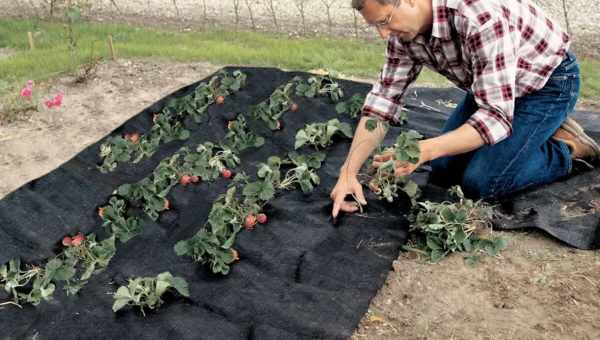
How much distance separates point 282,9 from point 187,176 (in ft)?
25.1

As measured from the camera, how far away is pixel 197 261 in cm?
269

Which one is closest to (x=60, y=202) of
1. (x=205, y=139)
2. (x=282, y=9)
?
(x=205, y=139)

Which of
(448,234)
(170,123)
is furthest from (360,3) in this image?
(170,123)

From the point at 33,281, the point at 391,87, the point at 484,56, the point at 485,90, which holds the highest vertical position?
the point at 484,56

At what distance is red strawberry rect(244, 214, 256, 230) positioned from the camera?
112 inches

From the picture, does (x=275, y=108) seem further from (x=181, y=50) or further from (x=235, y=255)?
(x=181, y=50)

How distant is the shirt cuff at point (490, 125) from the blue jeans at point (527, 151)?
0.55m

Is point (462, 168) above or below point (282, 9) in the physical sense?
above

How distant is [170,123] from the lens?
4.27m

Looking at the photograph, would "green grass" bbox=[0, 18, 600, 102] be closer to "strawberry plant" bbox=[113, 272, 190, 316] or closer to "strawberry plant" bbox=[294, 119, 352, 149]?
"strawberry plant" bbox=[294, 119, 352, 149]

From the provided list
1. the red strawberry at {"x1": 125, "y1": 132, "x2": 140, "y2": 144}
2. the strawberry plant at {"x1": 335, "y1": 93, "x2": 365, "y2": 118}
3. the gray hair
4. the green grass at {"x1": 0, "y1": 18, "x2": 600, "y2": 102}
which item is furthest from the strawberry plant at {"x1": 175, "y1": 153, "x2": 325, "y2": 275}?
the green grass at {"x1": 0, "y1": 18, "x2": 600, "y2": 102}

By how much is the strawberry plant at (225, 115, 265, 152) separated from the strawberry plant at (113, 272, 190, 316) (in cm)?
151

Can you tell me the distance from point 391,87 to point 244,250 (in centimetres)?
103

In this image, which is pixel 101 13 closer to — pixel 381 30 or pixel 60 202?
pixel 60 202
